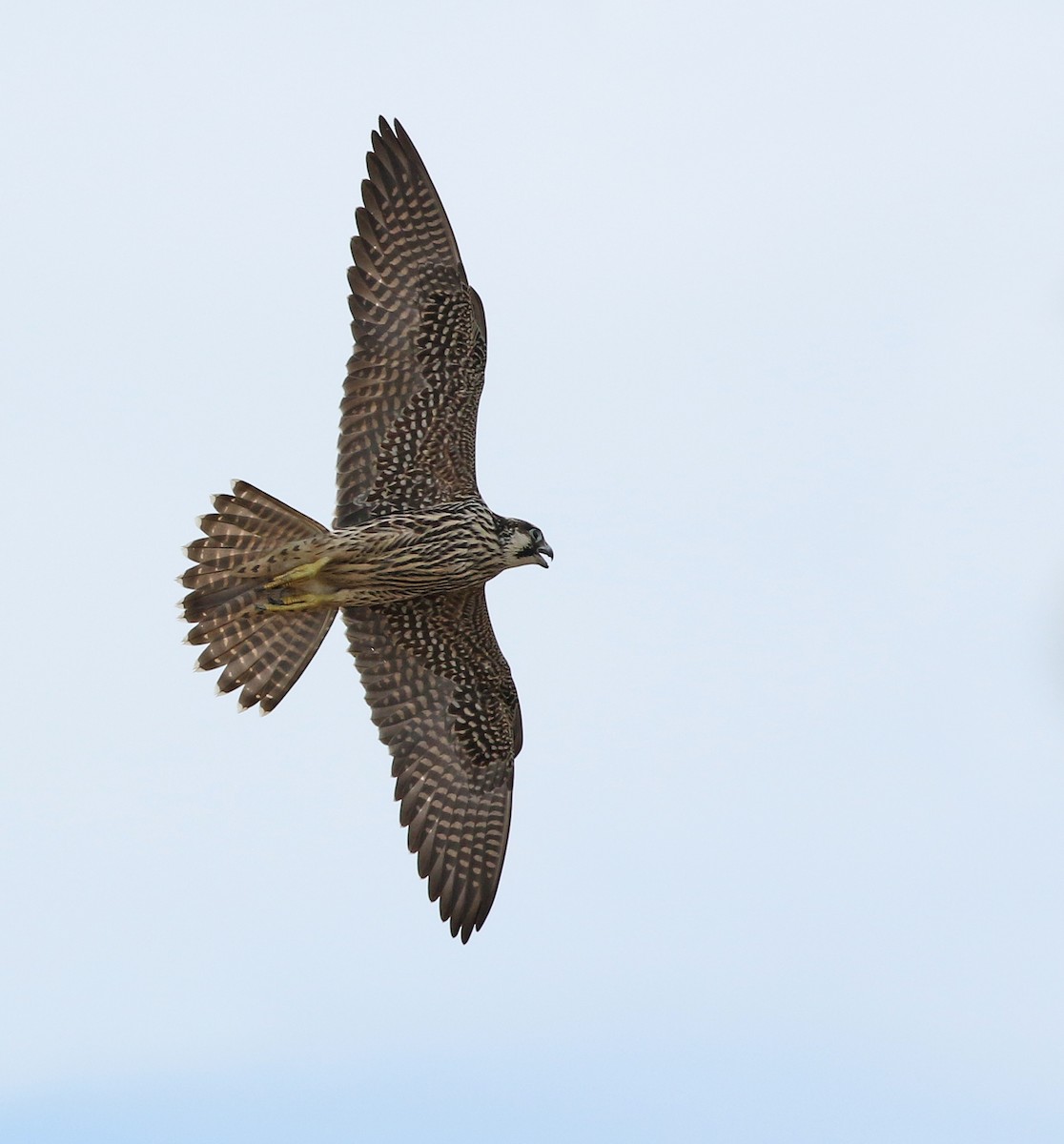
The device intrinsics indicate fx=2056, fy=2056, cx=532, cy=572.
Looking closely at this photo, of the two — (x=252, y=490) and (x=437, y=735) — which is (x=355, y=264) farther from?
(x=437, y=735)

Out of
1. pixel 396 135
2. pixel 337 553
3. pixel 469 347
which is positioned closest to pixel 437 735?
pixel 337 553

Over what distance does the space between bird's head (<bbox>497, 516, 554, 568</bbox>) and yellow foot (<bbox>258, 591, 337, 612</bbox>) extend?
3.85ft

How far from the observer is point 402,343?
1323 centimetres

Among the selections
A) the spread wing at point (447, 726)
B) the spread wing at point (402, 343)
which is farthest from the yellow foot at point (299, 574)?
the spread wing at point (447, 726)

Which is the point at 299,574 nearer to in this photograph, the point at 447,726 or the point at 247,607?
the point at 247,607

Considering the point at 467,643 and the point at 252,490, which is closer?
the point at 252,490

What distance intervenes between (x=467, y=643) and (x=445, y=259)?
2.55 metres

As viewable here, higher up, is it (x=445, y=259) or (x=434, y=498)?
(x=445, y=259)

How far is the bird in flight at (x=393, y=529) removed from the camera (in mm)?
12938

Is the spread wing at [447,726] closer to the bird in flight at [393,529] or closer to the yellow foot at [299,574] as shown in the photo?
the bird in flight at [393,529]

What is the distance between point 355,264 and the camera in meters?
13.2

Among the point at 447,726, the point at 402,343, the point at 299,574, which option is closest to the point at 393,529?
the point at 299,574

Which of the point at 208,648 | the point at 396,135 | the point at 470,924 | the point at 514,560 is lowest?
the point at 470,924

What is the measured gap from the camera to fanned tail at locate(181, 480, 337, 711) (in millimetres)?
12844
